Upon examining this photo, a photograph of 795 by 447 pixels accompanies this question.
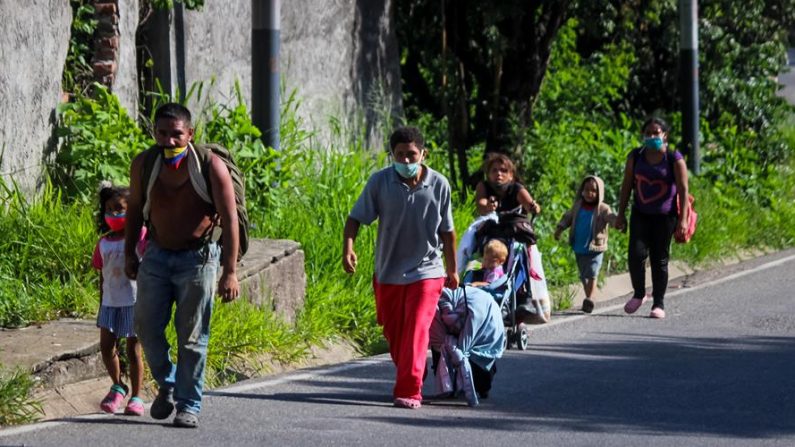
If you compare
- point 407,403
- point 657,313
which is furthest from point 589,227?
point 407,403

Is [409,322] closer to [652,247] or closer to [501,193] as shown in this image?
[501,193]

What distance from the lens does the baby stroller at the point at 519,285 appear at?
11.9 m

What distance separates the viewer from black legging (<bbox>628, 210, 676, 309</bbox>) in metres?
14.4

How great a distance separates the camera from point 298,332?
464 inches

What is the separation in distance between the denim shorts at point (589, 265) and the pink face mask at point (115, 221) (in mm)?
6477

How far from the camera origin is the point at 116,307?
29.9 feet

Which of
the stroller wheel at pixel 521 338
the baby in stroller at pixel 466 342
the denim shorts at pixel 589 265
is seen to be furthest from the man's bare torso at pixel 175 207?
the denim shorts at pixel 589 265

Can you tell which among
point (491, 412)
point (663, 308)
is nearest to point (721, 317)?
point (663, 308)

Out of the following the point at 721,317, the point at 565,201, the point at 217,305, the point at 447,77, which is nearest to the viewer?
the point at 217,305

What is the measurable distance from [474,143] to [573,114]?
152cm

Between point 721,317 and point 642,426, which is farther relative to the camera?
point 721,317

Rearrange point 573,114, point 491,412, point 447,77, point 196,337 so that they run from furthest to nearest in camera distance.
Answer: point 573,114 < point 447,77 < point 491,412 < point 196,337

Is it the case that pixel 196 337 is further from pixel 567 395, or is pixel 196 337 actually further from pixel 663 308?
pixel 663 308

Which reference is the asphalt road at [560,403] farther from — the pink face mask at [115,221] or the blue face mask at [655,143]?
the blue face mask at [655,143]
